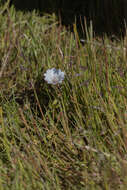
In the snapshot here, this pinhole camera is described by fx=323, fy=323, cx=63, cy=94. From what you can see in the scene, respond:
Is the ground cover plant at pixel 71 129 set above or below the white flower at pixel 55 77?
below

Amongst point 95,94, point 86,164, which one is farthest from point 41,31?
point 86,164

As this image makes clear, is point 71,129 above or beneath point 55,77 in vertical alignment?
beneath

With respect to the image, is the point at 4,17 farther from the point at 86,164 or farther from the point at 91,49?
the point at 86,164

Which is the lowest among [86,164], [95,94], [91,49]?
[86,164]

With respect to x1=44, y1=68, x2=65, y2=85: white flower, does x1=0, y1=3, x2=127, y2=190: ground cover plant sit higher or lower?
lower

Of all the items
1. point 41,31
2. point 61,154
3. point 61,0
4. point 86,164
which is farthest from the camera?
point 61,0

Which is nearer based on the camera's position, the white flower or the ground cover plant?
the ground cover plant

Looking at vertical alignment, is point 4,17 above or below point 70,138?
above

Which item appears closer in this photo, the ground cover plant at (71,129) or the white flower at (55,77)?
the ground cover plant at (71,129)
